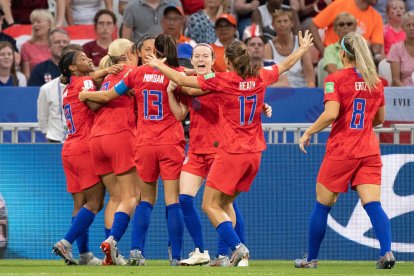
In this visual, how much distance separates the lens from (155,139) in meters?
12.8

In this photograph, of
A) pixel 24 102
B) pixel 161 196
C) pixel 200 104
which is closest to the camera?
pixel 200 104

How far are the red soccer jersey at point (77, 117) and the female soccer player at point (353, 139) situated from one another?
98.1 inches

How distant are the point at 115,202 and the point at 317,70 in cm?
583

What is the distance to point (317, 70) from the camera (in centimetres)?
1828

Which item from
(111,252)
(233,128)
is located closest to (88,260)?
(111,252)

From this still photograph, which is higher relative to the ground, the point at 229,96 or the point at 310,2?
the point at 310,2

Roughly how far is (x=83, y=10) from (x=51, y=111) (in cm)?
437

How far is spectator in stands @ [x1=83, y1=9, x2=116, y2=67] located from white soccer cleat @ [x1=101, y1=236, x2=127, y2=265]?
5290mm

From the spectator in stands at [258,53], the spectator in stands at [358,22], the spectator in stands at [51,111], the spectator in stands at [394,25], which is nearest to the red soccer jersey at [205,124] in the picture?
the spectator in stands at [51,111]

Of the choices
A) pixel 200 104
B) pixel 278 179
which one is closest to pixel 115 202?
pixel 200 104

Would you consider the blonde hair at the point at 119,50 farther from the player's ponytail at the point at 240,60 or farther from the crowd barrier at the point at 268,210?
the crowd barrier at the point at 268,210

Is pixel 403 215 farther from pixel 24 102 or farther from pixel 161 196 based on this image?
pixel 24 102

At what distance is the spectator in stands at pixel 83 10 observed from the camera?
19.0 metres

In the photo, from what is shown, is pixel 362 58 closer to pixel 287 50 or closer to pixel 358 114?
pixel 358 114
